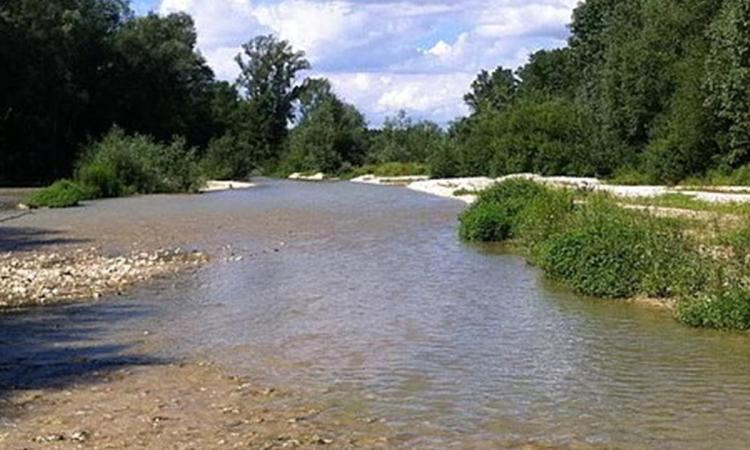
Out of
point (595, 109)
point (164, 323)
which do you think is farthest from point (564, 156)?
point (164, 323)

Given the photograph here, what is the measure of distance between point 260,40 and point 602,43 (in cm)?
7662

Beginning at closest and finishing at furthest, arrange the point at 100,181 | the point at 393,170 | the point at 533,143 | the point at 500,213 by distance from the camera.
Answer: the point at 500,213, the point at 100,181, the point at 533,143, the point at 393,170

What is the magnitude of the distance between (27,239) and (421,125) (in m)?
98.0

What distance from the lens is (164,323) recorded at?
17.7m

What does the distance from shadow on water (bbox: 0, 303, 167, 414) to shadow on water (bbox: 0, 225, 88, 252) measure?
12236 millimetres

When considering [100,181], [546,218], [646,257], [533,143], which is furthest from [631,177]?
[646,257]

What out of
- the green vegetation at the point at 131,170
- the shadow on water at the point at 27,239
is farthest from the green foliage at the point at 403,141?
the shadow on water at the point at 27,239

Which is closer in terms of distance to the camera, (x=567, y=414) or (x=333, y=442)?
(x=333, y=442)

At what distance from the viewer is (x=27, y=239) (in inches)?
1313

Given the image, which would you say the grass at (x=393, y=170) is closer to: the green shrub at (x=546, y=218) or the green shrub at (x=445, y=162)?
the green shrub at (x=445, y=162)

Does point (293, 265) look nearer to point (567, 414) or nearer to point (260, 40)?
point (567, 414)

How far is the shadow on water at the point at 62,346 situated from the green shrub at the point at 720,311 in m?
8.58

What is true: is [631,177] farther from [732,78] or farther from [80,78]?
[80,78]

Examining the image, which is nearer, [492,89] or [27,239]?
[27,239]
